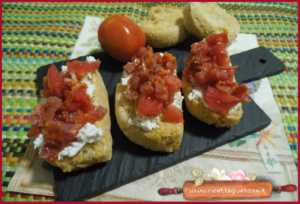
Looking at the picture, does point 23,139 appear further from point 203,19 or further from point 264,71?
point 264,71

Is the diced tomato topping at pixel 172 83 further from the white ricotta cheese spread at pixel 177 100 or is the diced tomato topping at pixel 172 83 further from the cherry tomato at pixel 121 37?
the cherry tomato at pixel 121 37

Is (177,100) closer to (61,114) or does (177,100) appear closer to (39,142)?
(61,114)

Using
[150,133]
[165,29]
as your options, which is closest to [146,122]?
[150,133]

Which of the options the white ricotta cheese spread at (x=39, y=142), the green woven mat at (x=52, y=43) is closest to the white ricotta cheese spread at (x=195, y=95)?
the green woven mat at (x=52, y=43)

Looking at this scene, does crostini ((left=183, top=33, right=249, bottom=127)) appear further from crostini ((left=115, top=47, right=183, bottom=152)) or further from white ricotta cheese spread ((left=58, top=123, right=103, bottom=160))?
white ricotta cheese spread ((left=58, top=123, right=103, bottom=160))

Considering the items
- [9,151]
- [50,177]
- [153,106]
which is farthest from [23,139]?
[153,106]

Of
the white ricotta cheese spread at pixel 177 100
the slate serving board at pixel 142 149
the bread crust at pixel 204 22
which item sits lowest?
the slate serving board at pixel 142 149
